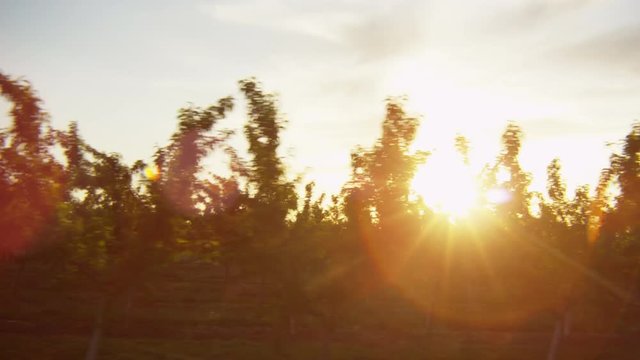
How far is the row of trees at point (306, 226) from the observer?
18.5m

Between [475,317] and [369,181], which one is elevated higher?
[369,181]

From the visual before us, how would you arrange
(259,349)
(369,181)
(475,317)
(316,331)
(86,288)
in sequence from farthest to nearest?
1. (86,288)
2. (475,317)
3. (316,331)
4. (259,349)
5. (369,181)

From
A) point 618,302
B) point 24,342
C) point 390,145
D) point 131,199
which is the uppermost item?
point 390,145

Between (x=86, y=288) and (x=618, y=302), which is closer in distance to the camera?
(x=618, y=302)

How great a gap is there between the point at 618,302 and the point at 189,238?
19687 millimetres

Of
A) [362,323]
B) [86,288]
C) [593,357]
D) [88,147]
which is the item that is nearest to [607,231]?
[593,357]

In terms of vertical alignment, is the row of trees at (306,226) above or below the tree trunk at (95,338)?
above

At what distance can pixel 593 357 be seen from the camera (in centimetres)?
2761

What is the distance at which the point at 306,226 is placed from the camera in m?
22.0

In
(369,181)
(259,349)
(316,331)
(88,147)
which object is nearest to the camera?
(88,147)

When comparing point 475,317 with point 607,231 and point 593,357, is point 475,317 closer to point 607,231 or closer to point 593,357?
point 593,357

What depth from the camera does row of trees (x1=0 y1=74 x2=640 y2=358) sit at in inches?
728

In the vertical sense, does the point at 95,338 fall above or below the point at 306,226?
below

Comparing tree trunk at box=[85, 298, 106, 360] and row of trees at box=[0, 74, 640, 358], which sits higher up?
row of trees at box=[0, 74, 640, 358]
